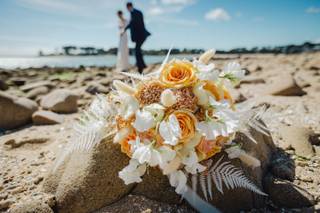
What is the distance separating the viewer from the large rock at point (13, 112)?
5.02m

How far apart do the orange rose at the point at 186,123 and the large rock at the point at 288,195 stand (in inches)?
41.2

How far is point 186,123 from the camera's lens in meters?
1.89

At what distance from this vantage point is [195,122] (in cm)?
192

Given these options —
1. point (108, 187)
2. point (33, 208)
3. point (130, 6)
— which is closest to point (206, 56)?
point (108, 187)

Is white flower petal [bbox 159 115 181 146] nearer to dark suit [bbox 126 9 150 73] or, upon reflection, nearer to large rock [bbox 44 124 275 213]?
large rock [bbox 44 124 275 213]

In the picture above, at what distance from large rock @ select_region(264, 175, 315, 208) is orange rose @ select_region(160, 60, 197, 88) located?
1.20 m

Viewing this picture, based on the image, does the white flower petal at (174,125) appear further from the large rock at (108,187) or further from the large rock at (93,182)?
the large rock at (93,182)

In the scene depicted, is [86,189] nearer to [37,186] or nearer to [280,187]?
[37,186]

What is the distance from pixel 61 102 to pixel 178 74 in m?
4.56

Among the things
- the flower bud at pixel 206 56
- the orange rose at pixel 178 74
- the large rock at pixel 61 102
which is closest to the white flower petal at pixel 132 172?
the orange rose at pixel 178 74

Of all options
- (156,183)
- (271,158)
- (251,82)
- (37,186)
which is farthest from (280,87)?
(37,186)

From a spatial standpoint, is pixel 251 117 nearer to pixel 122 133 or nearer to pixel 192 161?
pixel 192 161

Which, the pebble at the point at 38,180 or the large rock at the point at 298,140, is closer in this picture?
the pebble at the point at 38,180

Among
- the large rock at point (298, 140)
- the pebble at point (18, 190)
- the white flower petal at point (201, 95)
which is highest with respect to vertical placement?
the white flower petal at point (201, 95)
